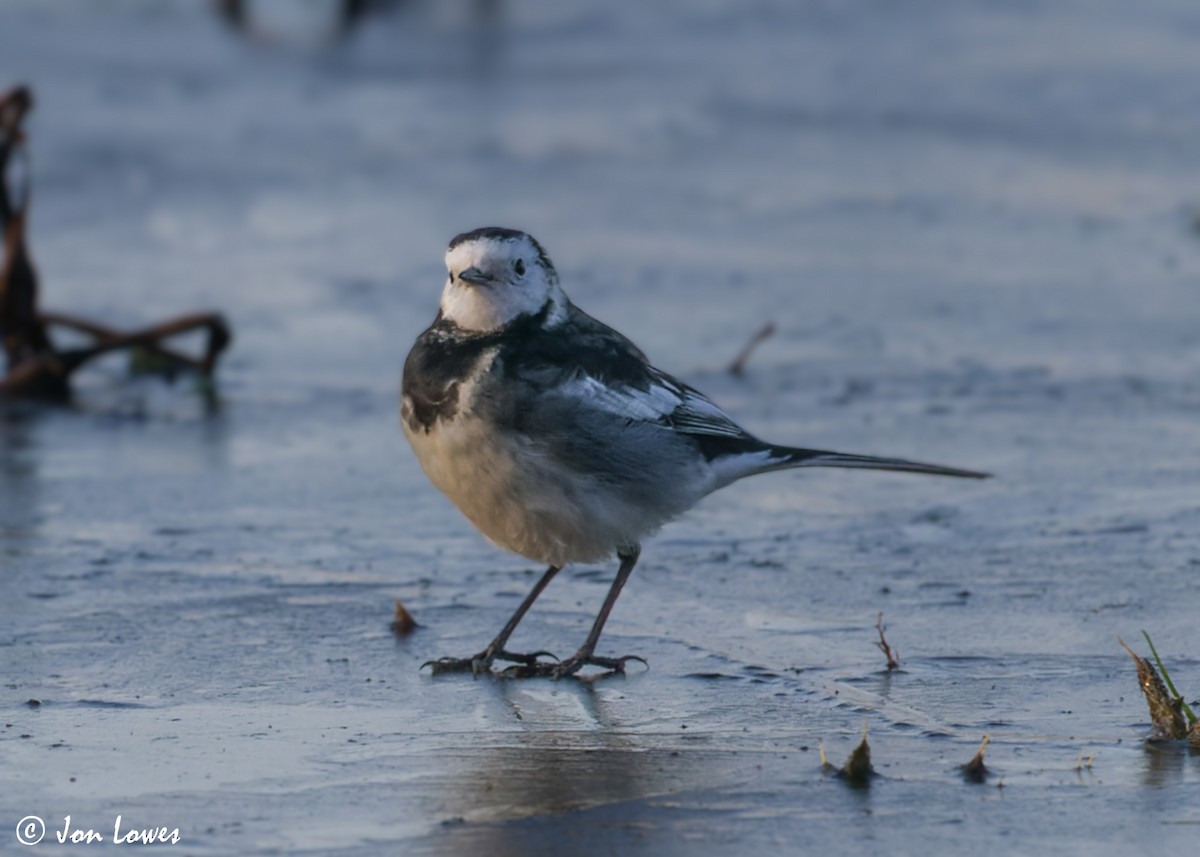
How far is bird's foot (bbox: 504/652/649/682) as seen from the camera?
18.5 ft

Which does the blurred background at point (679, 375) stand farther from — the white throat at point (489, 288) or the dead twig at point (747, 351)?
the white throat at point (489, 288)

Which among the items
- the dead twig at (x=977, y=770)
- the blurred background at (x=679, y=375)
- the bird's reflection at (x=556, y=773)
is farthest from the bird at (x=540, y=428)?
the dead twig at (x=977, y=770)

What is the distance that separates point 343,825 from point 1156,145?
11533 mm

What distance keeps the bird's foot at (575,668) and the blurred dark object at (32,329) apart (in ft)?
12.9

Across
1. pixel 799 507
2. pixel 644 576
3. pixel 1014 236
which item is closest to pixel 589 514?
pixel 644 576

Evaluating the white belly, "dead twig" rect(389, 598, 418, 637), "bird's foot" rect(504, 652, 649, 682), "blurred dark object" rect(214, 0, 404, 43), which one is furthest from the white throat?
"blurred dark object" rect(214, 0, 404, 43)

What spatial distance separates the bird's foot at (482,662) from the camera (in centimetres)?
565

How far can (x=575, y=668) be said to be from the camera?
5.67 metres

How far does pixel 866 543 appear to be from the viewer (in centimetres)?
684

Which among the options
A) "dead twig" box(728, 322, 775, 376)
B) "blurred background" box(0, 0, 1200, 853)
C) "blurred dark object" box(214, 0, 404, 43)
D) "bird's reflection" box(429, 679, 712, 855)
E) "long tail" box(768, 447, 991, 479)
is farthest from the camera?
"blurred dark object" box(214, 0, 404, 43)

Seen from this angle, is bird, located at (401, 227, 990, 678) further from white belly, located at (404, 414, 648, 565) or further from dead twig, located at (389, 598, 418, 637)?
dead twig, located at (389, 598, 418, 637)

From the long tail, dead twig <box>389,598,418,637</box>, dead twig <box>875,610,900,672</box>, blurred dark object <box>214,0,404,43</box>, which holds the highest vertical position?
the long tail

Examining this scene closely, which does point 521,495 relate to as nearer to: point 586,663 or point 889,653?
point 586,663

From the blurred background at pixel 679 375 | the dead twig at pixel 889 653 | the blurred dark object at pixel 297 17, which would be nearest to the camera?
the blurred background at pixel 679 375
